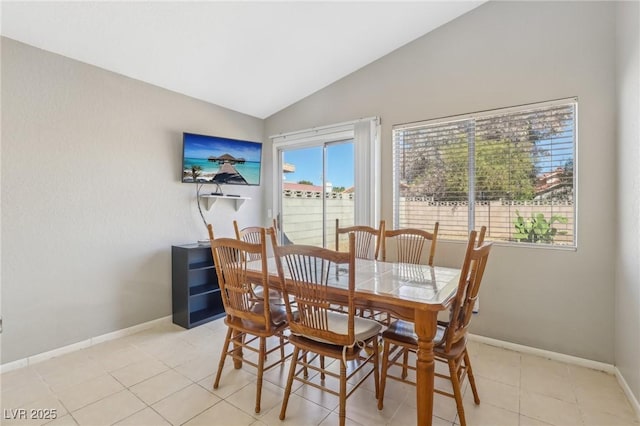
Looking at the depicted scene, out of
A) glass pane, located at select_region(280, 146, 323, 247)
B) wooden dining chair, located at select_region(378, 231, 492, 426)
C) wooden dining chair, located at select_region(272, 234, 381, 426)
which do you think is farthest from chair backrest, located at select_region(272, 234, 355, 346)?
glass pane, located at select_region(280, 146, 323, 247)

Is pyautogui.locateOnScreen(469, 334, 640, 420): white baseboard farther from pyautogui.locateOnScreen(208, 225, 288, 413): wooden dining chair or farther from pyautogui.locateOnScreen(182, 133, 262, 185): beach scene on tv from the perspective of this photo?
pyautogui.locateOnScreen(182, 133, 262, 185): beach scene on tv

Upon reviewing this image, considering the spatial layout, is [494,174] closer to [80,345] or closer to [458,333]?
[458,333]

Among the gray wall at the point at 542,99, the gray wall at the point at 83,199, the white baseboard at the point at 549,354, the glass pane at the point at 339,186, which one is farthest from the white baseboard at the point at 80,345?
the white baseboard at the point at 549,354

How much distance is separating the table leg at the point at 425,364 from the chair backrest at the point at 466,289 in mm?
156

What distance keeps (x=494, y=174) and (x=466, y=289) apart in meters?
1.57

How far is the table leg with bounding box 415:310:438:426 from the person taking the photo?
1.57 meters

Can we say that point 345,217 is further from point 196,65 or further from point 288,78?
point 196,65

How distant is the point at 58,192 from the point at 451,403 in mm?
3339

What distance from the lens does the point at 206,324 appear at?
3.31 m

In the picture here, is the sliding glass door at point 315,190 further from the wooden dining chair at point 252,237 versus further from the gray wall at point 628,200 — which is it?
the gray wall at point 628,200

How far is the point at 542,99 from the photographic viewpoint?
8.50 feet

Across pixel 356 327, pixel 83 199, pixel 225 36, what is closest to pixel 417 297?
pixel 356 327

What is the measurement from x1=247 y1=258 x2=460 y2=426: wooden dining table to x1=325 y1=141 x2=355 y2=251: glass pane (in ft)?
5.43

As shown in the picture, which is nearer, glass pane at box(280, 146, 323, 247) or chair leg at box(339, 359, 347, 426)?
chair leg at box(339, 359, 347, 426)
